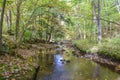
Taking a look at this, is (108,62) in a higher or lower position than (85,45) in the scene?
lower

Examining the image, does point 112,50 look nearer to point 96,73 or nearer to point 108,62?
point 108,62

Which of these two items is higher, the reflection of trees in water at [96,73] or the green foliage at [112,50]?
the green foliage at [112,50]

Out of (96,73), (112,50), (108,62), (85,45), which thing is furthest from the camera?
(85,45)

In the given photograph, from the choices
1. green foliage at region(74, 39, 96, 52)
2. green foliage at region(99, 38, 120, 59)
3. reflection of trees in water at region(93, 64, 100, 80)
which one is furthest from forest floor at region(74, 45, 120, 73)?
green foliage at region(74, 39, 96, 52)

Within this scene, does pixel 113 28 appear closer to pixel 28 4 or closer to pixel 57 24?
pixel 57 24

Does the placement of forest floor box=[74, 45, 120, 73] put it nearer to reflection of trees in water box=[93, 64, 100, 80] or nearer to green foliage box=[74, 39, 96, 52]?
reflection of trees in water box=[93, 64, 100, 80]

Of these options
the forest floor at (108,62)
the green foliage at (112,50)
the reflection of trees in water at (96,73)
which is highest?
the green foliage at (112,50)

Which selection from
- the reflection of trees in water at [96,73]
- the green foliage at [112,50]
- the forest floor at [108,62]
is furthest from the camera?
the green foliage at [112,50]

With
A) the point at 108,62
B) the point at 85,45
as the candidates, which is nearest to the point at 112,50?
the point at 108,62

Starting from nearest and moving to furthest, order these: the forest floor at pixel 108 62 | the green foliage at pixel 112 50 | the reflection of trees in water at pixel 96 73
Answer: the reflection of trees in water at pixel 96 73 → the forest floor at pixel 108 62 → the green foliage at pixel 112 50

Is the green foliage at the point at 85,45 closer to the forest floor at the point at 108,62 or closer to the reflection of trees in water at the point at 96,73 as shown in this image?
the forest floor at the point at 108,62

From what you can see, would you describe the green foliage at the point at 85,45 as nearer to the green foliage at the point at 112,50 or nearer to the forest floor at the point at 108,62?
the forest floor at the point at 108,62

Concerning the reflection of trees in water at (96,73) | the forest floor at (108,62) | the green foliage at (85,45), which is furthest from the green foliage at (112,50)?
the green foliage at (85,45)

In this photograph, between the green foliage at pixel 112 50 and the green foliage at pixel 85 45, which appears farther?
the green foliage at pixel 85 45
